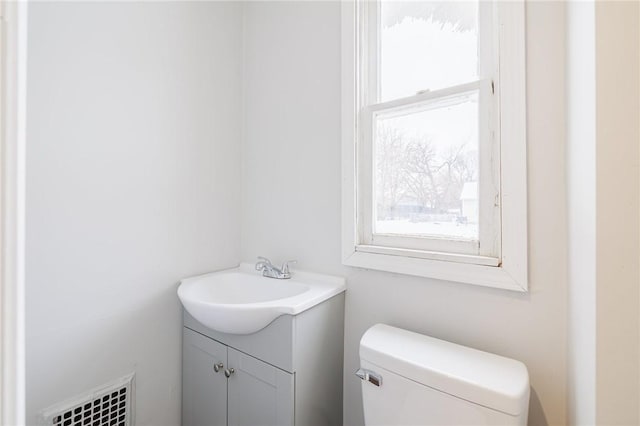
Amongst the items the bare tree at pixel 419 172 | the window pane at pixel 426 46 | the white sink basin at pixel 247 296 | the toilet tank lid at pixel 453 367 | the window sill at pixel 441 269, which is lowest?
the toilet tank lid at pixel 453 367

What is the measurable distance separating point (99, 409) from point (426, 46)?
1.87 meters

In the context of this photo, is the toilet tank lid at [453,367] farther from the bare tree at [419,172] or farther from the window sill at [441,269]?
the bare tree at [419,172]

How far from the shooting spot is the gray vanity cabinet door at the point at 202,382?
1.16 m

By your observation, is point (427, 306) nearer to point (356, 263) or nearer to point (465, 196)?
point (356, 263)

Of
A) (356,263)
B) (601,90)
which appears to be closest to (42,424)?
(356,263)

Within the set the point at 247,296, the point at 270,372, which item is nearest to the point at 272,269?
the point at 247,296

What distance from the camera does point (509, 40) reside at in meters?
0.88

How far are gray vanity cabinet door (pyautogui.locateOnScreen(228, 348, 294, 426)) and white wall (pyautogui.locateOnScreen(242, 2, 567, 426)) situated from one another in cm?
35

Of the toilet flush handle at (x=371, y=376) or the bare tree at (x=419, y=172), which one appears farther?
the bare tree at (x=419, y=172)

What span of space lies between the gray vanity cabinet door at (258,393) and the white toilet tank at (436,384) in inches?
11.0

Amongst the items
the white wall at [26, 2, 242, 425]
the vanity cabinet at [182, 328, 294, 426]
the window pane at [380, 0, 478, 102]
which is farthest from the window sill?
the white wall at [26, 2, 242, 425]

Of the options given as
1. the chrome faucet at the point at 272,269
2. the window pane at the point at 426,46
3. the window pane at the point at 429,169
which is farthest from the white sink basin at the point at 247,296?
the window pane at the point at 426,46

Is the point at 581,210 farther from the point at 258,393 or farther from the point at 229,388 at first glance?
the point at 229,388

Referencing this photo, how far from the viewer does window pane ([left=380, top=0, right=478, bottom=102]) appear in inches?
39.5
